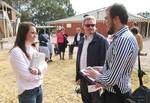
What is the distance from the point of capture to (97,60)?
4.47 metres

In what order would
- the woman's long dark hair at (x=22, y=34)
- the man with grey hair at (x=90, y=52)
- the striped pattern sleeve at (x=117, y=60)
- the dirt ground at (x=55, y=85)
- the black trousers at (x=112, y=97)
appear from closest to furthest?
the striped pattern sleeve at (x=117, y=60) → the black trousers at (x=112, y=97) → the woman's long dark hair at (x=22, y=34) → the man with grey hair at (x=90, y=52) → the dirt ground at (x=55, y=85)

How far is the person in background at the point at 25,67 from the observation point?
3.90 meters

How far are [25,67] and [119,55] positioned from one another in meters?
1.37

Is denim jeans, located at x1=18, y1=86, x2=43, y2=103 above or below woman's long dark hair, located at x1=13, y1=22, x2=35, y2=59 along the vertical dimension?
below

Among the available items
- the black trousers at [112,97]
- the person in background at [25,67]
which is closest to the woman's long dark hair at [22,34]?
the person in background at [25,67]

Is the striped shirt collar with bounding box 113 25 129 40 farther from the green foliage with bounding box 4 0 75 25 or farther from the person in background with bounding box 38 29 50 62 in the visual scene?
the green foliage with bounding box 4 0 75 25

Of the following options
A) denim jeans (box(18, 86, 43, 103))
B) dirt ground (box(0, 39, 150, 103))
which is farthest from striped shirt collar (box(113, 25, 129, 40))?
dirt ground (box(0, 39, 150, 103))

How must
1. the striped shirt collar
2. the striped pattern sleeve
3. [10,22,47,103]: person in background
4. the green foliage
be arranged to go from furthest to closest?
the green foliage < [10,22,47,103]: person in background < the striped shirt collar < the striped pattern sleeve

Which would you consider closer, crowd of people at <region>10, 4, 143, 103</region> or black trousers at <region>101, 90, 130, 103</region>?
crowd of people at <region>10, 4, 143, 103</region>

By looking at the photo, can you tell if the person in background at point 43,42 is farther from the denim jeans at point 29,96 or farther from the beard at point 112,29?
the beard at point 112,29

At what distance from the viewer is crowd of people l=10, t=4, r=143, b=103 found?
9.97ft

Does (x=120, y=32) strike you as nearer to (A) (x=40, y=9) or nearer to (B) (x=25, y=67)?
(B) (x=25, y=67)

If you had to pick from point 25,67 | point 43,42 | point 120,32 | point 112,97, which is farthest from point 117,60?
point 43,42

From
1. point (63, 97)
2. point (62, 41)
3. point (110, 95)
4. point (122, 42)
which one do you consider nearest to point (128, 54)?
point (122, 42)
